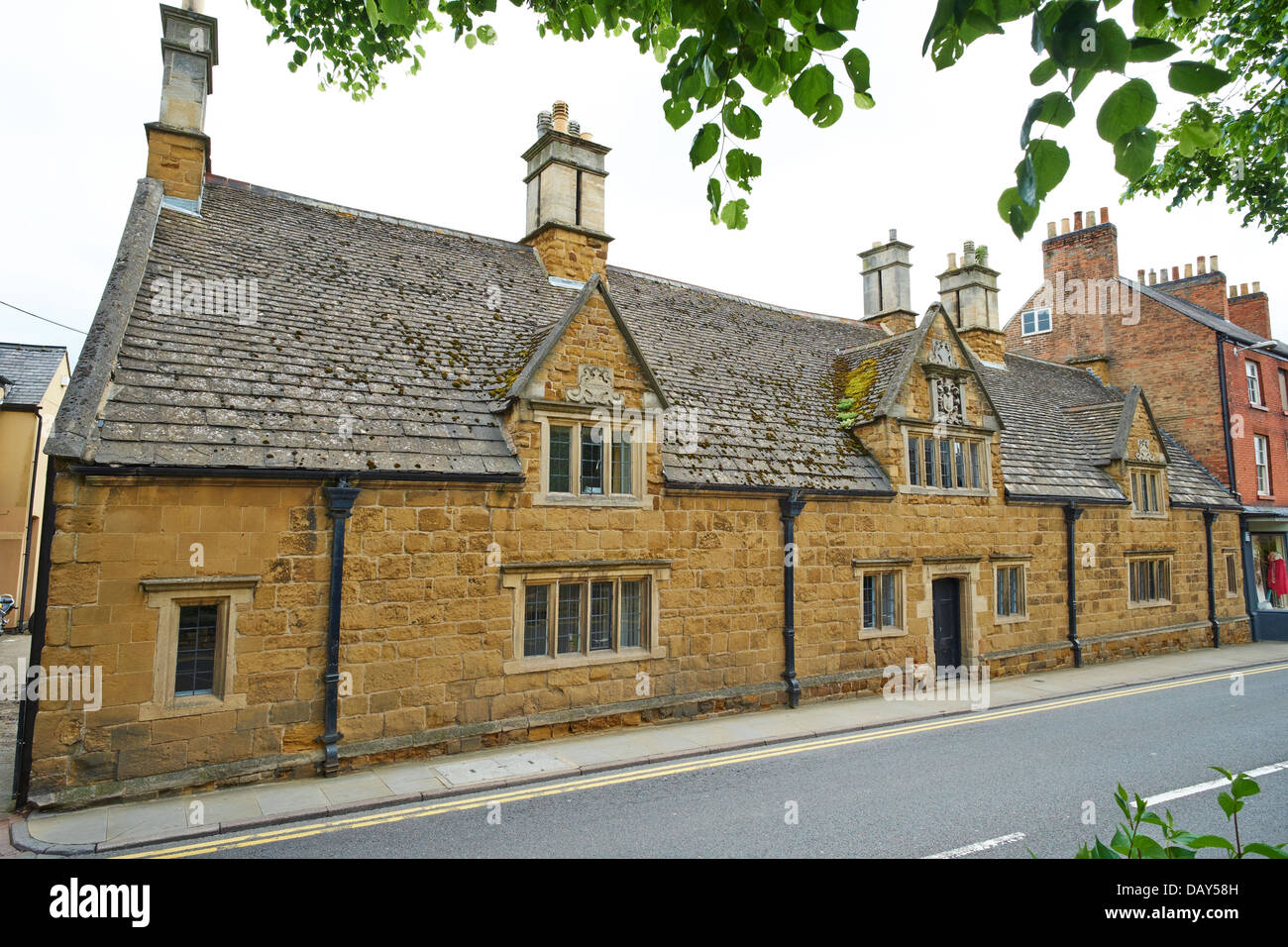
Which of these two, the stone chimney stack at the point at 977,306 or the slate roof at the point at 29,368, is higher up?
the stone chimney stack at the point at 977,306

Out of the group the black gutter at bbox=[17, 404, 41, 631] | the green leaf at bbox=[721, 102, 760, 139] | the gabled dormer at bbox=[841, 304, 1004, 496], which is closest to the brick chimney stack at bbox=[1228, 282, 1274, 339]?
the gabled dormer at bbox=[841, 304, 1004, 496]

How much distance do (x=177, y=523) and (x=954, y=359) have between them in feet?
51.9

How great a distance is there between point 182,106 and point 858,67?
14571mm

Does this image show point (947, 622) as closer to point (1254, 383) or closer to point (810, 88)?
point (810, 88)

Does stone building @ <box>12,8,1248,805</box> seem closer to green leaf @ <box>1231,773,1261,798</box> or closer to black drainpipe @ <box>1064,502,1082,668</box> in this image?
black drainpipe @ <box>1064,502,1082,668</box>

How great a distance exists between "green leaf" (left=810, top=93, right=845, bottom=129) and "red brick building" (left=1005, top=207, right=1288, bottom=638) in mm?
28005

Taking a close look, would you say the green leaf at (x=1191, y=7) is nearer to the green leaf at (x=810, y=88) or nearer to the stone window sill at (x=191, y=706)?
the green leaf at (x=810, y=88)

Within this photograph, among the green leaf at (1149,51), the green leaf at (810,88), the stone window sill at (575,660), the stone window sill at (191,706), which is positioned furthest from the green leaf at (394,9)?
the stone window sill at (575,660)

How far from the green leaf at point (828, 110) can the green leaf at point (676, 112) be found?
0.70 m

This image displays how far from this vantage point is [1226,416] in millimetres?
24391

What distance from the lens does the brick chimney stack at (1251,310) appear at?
30.0 m

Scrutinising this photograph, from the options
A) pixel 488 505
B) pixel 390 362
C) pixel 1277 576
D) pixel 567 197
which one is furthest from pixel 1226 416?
pixel 390 362

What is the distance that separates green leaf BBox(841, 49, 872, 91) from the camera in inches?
125

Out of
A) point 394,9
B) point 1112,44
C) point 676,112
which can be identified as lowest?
point 1112,44
